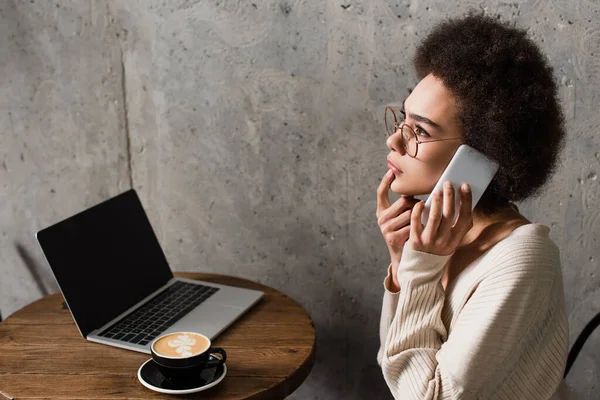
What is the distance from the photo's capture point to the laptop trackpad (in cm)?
146

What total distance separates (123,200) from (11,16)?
2.11 feet

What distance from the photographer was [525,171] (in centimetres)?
123

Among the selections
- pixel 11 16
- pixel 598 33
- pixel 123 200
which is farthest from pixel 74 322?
pixel 598 33

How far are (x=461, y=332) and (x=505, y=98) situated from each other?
417 millimetres

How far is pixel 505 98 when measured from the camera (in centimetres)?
118

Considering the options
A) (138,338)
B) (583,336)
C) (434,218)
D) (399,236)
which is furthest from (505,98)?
(138,338)

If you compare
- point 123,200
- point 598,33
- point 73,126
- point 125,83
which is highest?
point 598,33

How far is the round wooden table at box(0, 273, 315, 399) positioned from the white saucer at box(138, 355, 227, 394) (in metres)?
0.01

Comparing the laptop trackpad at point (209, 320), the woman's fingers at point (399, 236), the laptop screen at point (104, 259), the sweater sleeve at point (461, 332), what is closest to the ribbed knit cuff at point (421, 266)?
the sweater sleeve at point (461, 332)

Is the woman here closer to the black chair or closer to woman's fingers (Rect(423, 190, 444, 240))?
woman's fingers (Rect(423, 190, 444, 240))

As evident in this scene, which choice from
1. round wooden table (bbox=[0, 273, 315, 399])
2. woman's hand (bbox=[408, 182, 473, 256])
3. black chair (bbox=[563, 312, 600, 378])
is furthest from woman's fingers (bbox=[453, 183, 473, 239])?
black chair (bbox=[563, 312, 600, 378])

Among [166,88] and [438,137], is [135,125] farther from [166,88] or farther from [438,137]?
[438,137]

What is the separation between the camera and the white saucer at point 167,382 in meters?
1.21

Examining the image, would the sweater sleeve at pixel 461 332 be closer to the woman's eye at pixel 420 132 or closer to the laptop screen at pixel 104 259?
the woman's eye at pixel 420 132
